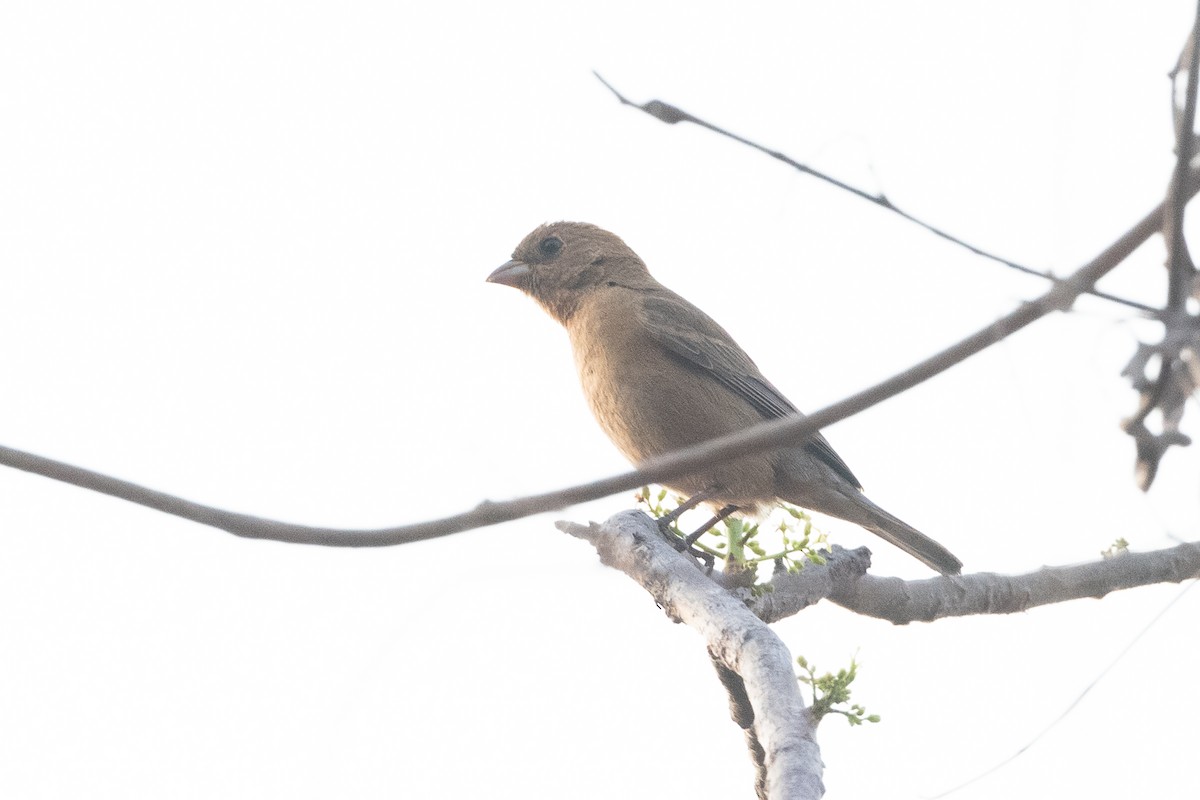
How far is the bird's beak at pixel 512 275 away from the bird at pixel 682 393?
19 millimetres

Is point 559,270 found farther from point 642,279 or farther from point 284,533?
point 284,533

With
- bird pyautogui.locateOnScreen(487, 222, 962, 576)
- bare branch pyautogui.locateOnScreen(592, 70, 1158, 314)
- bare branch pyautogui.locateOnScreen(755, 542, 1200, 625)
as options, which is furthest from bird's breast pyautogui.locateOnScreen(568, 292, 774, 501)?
bare branch pyautogui.locateOnScreen(592, 70, 1158, 314)

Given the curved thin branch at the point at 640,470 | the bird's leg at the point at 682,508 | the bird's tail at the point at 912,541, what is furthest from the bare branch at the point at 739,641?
the bird's tail at the point at 912,541

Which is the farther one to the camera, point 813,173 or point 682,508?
point 682,508

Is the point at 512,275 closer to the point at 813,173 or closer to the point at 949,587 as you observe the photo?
the point at 949,587

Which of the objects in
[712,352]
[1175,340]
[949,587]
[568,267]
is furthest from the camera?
[568,267]

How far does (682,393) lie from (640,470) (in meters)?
5.12

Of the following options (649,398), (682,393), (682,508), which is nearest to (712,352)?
(682,393)

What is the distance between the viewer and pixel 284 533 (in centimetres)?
158

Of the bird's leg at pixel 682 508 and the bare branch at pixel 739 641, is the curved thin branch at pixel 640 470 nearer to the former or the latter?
the bare branch at pixel 739 641

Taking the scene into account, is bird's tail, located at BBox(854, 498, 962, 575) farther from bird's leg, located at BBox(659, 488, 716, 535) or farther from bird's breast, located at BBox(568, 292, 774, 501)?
bird's leg, located at BBox(659, 488, 716, 535)

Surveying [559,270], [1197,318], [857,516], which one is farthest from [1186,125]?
[559,270]

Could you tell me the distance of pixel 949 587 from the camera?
4.52 meters

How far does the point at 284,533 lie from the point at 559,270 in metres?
6.11
